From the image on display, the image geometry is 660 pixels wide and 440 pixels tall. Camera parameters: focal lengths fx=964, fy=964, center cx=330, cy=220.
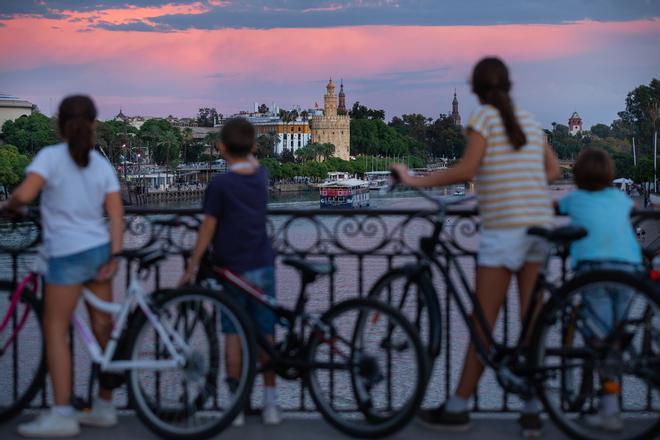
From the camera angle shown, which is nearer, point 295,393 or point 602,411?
point 602,411

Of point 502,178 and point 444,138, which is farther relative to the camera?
point 444,138

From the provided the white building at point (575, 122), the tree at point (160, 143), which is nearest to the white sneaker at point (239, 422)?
the tree at point (160, 143)

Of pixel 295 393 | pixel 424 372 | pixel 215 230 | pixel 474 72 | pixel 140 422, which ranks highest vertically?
pixel 474 72

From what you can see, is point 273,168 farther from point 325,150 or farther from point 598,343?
point 598,343

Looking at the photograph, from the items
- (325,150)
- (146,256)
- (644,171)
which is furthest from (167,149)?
(146,256)

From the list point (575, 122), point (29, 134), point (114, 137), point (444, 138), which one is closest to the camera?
point (29, 134)

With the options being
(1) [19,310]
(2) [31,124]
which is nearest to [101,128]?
(2) [31,124]

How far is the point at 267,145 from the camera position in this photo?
135 meters

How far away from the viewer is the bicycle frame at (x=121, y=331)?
3527 mm

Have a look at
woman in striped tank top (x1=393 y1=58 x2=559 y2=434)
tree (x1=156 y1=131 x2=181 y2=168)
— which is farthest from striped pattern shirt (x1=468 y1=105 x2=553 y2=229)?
tree (x1=156 y1=131 x2=181 y2=168)

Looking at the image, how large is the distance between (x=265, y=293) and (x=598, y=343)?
1.25 m

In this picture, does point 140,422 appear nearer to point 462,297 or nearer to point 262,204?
point 262,204

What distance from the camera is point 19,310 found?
3863 mm

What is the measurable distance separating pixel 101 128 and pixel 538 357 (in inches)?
4410
